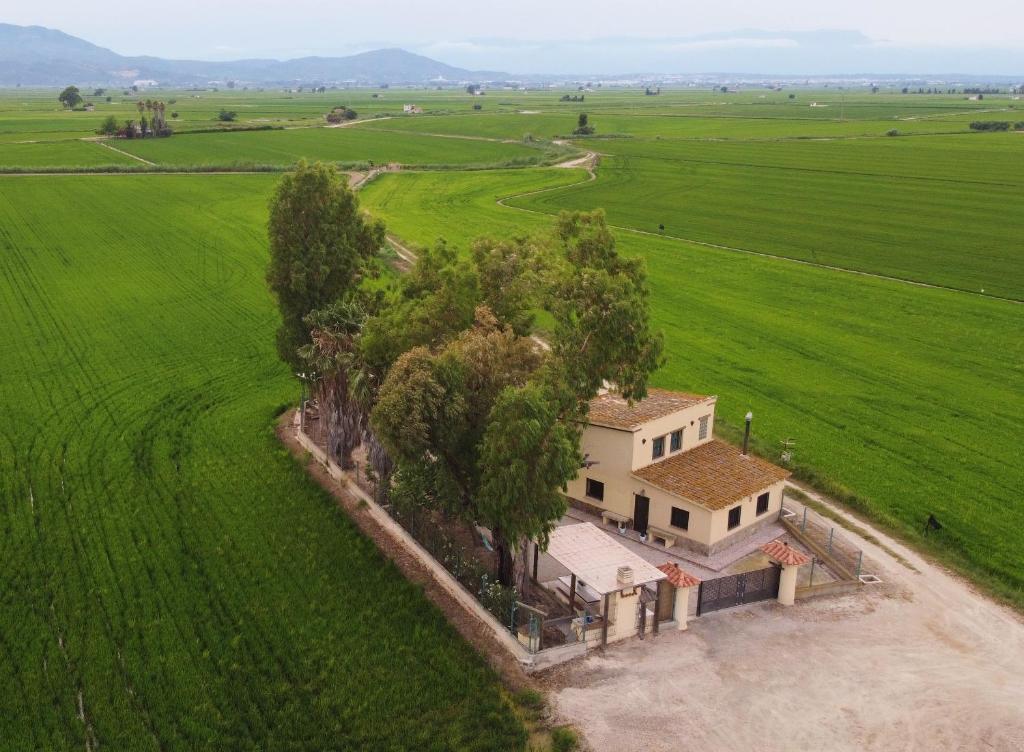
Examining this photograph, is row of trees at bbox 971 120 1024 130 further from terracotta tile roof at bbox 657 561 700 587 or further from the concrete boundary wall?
terracotta tile roof at bbox 657 561 700 587

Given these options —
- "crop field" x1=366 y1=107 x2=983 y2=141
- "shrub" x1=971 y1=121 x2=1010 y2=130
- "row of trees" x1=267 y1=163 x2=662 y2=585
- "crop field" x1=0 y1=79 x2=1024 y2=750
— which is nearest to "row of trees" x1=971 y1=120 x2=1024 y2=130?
"shrub" x1=971 y1=121 x2=1010 y2=130

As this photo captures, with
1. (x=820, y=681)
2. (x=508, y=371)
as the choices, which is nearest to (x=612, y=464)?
(x=508, y=371)

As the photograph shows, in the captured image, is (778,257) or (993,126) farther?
(993,126)

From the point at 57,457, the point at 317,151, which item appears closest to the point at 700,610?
the point at 57,457

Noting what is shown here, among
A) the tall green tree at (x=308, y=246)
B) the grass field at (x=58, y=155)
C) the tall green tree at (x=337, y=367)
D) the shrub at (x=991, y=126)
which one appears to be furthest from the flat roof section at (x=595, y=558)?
the shrub at (x=991, y=126)

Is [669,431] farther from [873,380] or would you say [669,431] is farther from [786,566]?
[873,380]

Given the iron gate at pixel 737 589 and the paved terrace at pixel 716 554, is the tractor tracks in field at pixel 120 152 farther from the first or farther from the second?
the iron gate at pixel 737 589
